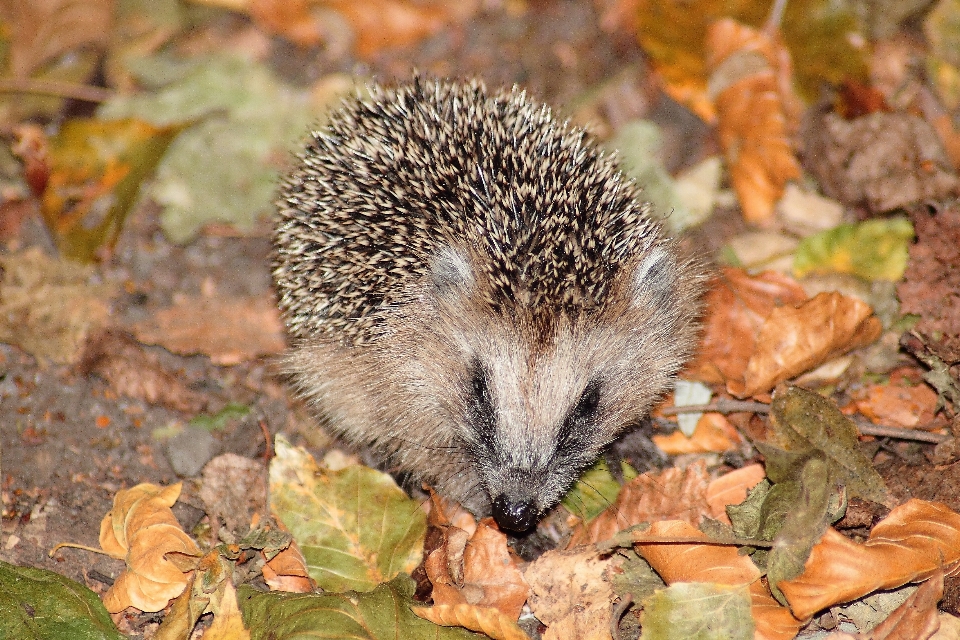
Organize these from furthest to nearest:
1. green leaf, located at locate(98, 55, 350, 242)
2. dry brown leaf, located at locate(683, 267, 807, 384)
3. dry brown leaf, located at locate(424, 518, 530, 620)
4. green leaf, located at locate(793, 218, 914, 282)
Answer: green leaf, located at locate(98, 55, 350, 242)
green leaf, located at locate(793, 218, 914, 282)
dry brown leaf, located at locate(683, 267, 807, 384)
dry brown leaf, located at locate(424, 518, 530, 620)

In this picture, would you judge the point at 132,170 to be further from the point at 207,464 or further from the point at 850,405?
the point at 850,405

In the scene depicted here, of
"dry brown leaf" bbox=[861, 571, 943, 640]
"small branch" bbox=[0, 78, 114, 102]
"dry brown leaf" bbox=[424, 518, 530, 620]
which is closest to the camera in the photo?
"dry brown leaf" bbox=[861, 571, 943, 640]

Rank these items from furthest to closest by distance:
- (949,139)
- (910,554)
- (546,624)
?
(949,139), (546,624), (910,554)

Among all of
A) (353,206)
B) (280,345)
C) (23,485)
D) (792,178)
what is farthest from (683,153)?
(23,485)

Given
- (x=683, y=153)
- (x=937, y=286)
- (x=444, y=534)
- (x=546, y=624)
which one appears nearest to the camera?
(x=546, y=624)

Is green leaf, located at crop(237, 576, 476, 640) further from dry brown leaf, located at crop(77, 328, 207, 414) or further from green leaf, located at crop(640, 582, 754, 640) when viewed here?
dry brown leaf, located at crop(77, 328, 207, 414)

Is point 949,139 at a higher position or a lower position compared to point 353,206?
higher

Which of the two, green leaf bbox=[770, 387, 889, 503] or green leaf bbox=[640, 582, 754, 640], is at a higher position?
green leaf bbox=[770, 387, 889, 503]

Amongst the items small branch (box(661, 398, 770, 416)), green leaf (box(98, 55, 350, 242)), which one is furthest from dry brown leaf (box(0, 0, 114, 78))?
small branch (box(661, 398, 770, 416))
